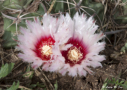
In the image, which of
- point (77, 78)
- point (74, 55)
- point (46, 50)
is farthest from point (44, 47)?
point (77, 78)

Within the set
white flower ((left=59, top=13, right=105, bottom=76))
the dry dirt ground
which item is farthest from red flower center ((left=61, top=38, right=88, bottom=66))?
the dry dirt ground

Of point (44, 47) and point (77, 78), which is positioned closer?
point (44, 47)

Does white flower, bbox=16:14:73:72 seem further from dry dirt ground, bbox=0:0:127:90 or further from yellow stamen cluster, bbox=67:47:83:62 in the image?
dry dirt ground, bbox=0:0:127:90

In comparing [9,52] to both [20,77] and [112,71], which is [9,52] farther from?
[112,71]

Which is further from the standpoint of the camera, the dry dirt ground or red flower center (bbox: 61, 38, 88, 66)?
the dry dirt ground

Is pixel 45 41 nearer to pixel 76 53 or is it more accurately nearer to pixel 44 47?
pixel 44 47

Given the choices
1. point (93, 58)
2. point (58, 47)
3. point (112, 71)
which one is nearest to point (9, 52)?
point (58, 47)
